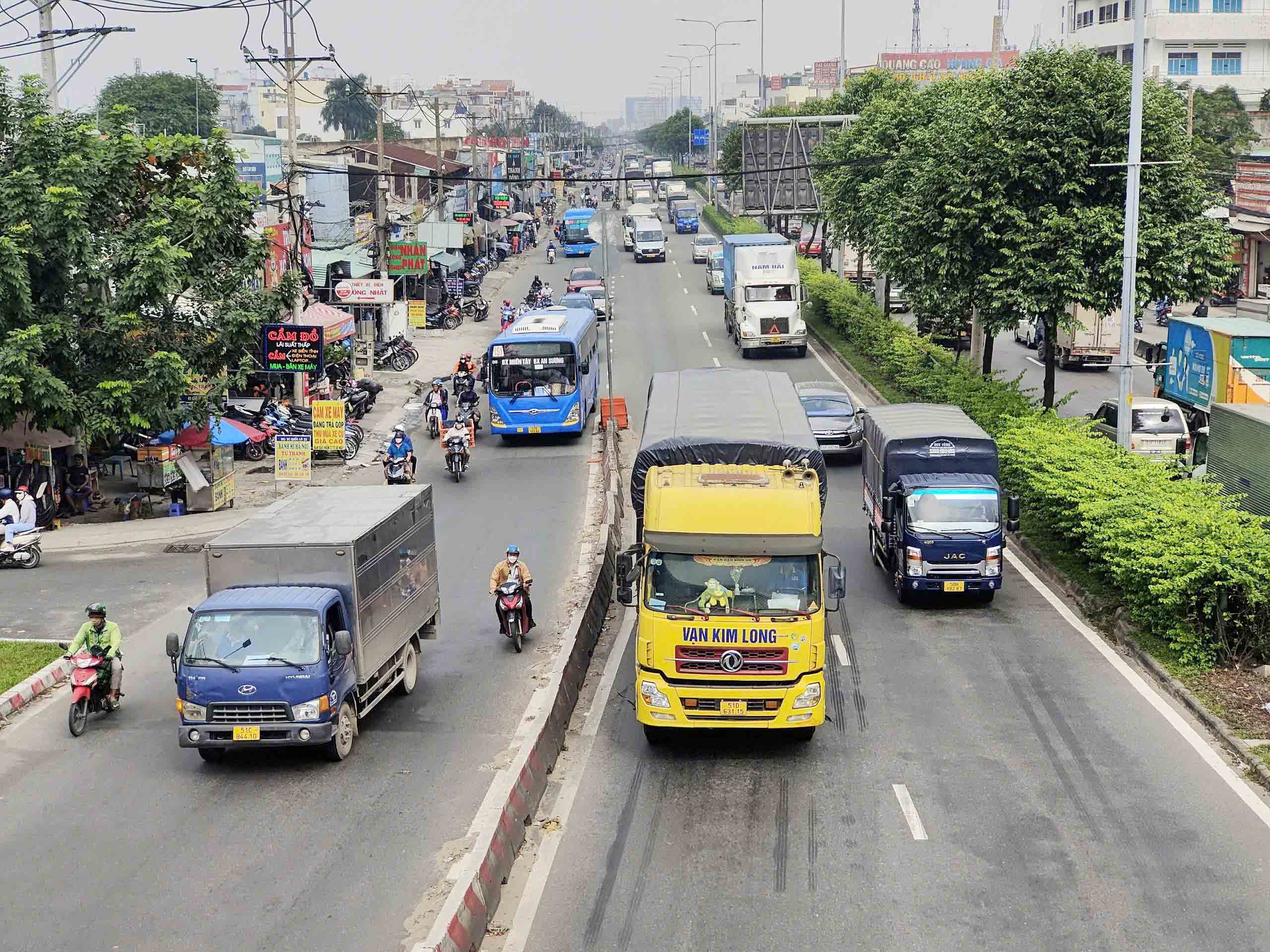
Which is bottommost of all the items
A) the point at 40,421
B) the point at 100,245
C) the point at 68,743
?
the point at 68,743

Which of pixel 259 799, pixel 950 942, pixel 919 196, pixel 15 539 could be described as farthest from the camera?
pixel 919 196

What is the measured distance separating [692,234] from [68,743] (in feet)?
297

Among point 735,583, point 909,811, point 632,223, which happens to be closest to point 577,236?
point 632,223

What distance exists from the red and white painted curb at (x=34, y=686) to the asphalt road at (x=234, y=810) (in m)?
0.21

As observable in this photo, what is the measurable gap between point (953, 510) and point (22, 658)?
13554mm

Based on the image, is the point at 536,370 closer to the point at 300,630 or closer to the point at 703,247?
the point at 300,630

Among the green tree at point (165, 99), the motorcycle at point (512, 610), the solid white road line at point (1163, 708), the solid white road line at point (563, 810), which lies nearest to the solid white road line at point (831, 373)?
the solid white road line at point (1163, 708)

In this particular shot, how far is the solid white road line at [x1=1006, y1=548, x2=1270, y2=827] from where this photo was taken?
46.4 feet

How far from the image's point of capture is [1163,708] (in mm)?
16969

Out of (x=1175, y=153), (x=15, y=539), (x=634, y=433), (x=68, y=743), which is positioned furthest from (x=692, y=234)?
(x=68, y=743)

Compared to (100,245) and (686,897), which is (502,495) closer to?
(100,245)

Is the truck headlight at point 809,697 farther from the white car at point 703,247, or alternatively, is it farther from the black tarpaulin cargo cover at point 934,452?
the white car at point 703,247

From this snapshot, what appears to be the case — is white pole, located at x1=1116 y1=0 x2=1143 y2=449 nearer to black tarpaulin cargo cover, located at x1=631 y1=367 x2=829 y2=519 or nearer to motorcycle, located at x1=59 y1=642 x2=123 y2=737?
black tarpaulin cargo cover, located at x1=631 y1=367 x2=829 y2=519

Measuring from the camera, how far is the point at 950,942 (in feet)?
36.0
